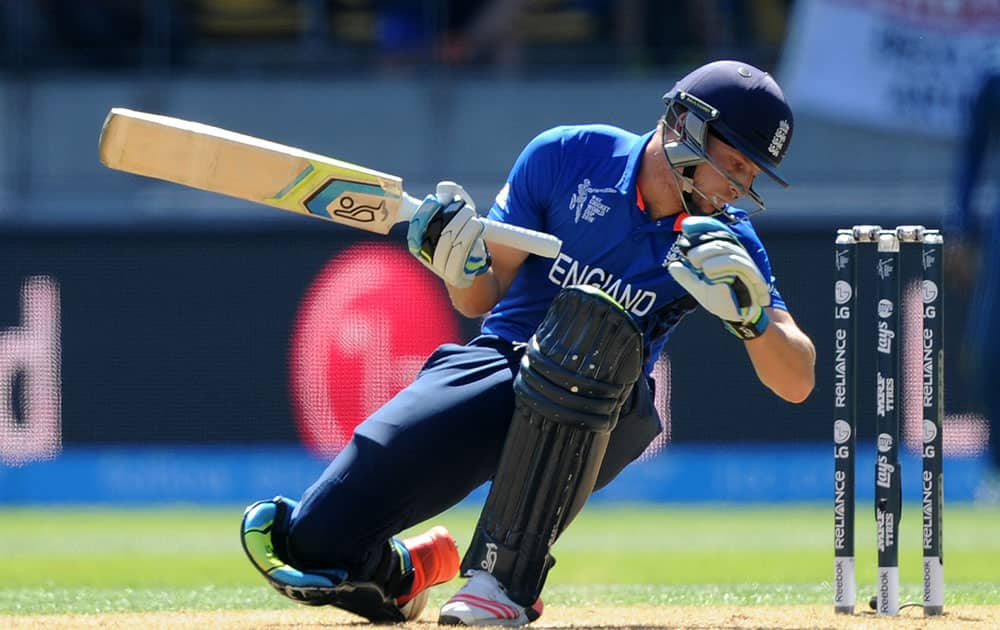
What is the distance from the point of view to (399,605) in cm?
414

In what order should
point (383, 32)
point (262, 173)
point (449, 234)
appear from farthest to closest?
point (383, 32) < point (262, 173) < point (449, 234)

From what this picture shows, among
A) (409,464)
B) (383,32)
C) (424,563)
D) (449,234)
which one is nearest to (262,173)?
(449,234)

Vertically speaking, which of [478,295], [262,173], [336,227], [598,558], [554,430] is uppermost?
[262,173]

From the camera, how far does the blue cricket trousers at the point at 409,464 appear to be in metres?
3.88

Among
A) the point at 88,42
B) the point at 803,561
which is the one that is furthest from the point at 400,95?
the point at 803,561

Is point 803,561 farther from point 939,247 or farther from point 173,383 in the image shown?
point 173,383

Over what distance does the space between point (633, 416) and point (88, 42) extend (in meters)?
9.62

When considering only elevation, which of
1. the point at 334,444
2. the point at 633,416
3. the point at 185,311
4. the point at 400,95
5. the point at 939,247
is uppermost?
the point at 939,247

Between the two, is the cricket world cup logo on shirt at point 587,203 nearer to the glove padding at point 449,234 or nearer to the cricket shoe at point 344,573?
the glove padding at point 449,234

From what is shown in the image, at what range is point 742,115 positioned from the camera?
381 cm

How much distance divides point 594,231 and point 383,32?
9.06m

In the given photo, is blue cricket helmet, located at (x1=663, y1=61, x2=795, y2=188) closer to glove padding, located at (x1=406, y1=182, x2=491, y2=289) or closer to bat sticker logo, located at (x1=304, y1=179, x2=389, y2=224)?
glove padding, located at (x1=406, y1=182, x2=491, y2=289)

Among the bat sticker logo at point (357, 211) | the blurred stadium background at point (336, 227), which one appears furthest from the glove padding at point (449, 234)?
the blurred stadium background at point (336, 227)

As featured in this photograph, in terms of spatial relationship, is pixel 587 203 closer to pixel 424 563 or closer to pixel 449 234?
pixel 449 234
